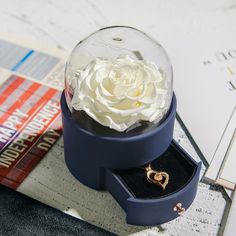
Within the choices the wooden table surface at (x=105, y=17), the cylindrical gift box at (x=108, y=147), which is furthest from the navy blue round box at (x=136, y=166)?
the wooden table surface at (x=105, y=17)

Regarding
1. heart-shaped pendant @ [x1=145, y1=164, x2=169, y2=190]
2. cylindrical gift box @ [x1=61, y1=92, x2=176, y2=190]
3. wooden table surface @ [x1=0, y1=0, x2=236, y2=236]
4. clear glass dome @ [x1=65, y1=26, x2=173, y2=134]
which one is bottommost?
wooden table surface @ [x1=0, y1=0, x2=236, y2=236]

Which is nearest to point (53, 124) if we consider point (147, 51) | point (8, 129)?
point (8, 129)

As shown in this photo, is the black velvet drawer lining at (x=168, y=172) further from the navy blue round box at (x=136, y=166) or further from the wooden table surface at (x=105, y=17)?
the wooden table surface at (x=105, y=17)

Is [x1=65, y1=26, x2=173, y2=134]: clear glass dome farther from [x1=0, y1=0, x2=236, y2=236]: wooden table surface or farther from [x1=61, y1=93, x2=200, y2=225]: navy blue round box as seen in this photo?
[x1=0, y1=0, x2=236, y2=236]: wooden table surface

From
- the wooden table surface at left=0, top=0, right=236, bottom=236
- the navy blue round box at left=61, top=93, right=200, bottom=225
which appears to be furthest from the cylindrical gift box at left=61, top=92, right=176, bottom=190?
the wooden table surface at left=0, top=0, right=236, bottom=236

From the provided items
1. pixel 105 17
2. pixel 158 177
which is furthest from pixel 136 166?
pixel 105 17

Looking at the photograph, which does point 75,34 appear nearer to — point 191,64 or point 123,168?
point 191,64

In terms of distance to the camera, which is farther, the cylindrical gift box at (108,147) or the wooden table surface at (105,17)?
the wooden table surface at (105,17)
